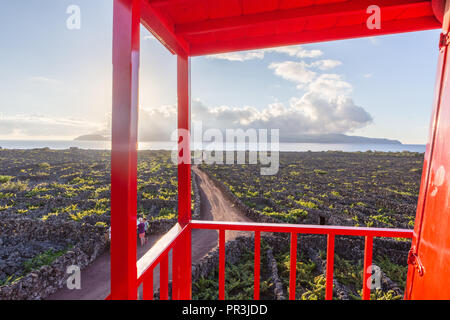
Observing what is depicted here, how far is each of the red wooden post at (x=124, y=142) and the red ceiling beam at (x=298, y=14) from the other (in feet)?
2.04

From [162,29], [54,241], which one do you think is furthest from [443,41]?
[54,241]

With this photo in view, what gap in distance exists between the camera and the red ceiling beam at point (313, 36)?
1.50m

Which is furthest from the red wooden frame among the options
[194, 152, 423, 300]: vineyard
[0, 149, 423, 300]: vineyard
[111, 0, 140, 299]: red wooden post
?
[194, 152, 423, 300]: vineyard

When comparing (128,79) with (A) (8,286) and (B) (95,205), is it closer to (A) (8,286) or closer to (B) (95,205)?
(A) (8,286)

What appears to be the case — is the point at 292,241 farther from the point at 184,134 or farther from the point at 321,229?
the point at 184,134

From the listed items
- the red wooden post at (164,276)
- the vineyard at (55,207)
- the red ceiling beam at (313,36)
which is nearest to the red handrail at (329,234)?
the red wooden post at (164,276)

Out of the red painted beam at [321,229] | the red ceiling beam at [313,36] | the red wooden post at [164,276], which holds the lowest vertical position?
the red wooden post at [164,276]

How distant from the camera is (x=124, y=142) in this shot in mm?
997

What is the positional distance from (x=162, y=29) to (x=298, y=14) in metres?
0.92

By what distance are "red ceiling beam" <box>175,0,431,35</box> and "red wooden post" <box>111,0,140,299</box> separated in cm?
62

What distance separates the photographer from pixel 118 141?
1.00 metres

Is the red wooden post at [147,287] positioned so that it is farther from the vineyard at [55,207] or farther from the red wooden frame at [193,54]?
the vineyard at [55,207]
